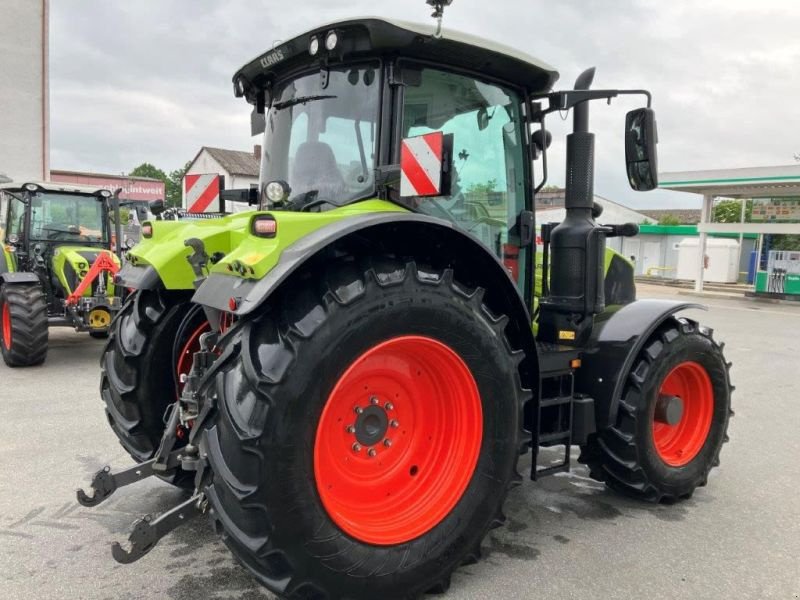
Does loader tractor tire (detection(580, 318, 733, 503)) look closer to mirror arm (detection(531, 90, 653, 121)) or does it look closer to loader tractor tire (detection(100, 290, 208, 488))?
mirror arm (detection(531, 90, 653, 121))

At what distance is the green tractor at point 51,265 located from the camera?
7.44 m

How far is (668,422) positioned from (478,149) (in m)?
1.95

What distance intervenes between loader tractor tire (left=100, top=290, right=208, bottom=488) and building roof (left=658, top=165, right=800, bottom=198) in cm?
2016

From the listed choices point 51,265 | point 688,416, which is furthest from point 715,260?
point 688,416

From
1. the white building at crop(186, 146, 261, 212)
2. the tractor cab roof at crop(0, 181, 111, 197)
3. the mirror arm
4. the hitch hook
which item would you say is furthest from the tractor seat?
the white building at crop(186, 146, 261, 212)

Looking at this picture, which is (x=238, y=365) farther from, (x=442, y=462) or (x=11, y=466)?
(x=11, y=466)

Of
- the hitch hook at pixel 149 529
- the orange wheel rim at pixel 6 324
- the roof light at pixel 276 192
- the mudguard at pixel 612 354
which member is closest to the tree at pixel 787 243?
the mudguard at pixel 612 354

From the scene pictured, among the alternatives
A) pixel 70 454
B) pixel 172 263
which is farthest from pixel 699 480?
pixel 70 454

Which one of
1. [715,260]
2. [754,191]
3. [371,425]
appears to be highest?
[754,191]

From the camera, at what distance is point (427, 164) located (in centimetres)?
255

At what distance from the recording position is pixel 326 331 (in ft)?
7.44

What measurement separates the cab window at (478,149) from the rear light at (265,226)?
31.3 inches

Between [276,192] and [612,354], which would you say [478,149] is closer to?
[276,192]

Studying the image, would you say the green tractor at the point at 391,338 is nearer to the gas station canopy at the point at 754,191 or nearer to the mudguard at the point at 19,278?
the mudguard at the point at 19,278
